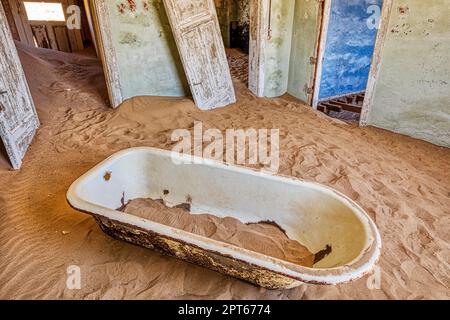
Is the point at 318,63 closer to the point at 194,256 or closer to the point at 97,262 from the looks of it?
the point at 194,256

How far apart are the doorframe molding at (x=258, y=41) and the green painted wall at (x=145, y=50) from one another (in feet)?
4.04

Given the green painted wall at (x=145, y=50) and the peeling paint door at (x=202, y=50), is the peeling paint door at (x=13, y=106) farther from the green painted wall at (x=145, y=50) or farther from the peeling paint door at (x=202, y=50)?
the peeling paint door at (x=202, y=50)

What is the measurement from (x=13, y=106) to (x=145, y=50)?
192cm

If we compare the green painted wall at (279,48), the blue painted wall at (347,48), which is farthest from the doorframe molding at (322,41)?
the green painted wall at (279,48)

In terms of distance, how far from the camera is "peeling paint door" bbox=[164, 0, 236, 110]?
383 centimetres

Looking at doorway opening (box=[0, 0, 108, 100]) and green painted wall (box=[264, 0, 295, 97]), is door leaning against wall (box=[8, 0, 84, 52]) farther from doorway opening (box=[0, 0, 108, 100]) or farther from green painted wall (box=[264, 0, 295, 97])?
green painted wall (box=[264, 0, 295, 97])

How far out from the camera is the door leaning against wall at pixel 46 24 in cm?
779

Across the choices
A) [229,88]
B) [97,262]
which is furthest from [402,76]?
[97,262]

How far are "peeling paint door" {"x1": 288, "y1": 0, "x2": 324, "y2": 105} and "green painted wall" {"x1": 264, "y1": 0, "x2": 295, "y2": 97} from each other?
0.10 m

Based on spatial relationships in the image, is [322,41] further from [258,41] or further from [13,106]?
[13,106]

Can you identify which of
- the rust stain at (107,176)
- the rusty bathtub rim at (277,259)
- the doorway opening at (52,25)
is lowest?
the rust stain at (107,176)

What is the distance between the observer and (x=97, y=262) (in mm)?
1902

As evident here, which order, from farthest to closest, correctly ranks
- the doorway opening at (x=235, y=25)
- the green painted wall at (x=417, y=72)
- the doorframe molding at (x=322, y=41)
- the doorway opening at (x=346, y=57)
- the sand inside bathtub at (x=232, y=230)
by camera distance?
the doorway opening at (x=235, y=25)
the doorway opening at (x=346, y=57)
the doorframe molding at (x=322, y=41)
the green painted wall at (x=417, y=72)
the sand inside bathtub at (x=232, y=230)

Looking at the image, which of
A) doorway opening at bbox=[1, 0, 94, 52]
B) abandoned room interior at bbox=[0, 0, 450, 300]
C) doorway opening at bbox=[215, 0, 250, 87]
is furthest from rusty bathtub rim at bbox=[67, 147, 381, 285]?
doorway opening at bbox=[1, 0, 94, 52]
